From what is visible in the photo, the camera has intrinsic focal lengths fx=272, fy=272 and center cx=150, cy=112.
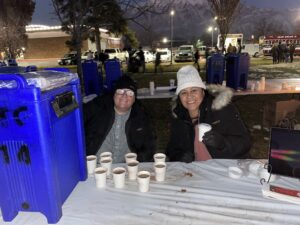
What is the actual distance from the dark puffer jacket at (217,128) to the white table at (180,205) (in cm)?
51

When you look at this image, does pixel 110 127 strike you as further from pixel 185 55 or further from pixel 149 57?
pixel 149 57

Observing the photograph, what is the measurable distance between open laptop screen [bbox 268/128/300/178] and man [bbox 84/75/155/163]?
1.23 metres

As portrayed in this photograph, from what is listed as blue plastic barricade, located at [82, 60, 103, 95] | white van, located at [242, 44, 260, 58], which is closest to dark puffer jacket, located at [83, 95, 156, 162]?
blue plastic barricade, located at [82, 60, 103, 95]

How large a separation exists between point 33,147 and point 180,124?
1.43 metres

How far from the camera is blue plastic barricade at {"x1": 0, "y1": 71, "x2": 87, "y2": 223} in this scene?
1.15 m

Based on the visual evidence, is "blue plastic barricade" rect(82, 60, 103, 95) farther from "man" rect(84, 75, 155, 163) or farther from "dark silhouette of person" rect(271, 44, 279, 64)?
"dark silhouette of person" rect(271, 44, 279, 64)

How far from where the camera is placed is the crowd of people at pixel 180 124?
227 centimetres

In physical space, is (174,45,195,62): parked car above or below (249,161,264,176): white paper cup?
above

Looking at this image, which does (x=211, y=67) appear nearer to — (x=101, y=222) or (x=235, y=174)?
(x=235, y=174)

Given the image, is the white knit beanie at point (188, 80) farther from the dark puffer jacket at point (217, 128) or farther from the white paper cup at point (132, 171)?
the white paper cup at point (132, 171)

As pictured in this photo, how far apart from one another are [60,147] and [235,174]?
1.09 metres

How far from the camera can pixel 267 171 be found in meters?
1.70

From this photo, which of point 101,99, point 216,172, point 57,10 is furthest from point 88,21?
point 216,172

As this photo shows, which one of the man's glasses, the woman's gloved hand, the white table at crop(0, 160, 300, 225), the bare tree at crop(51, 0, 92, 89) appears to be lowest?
the white table at crop(0, 160, 300, 225)
